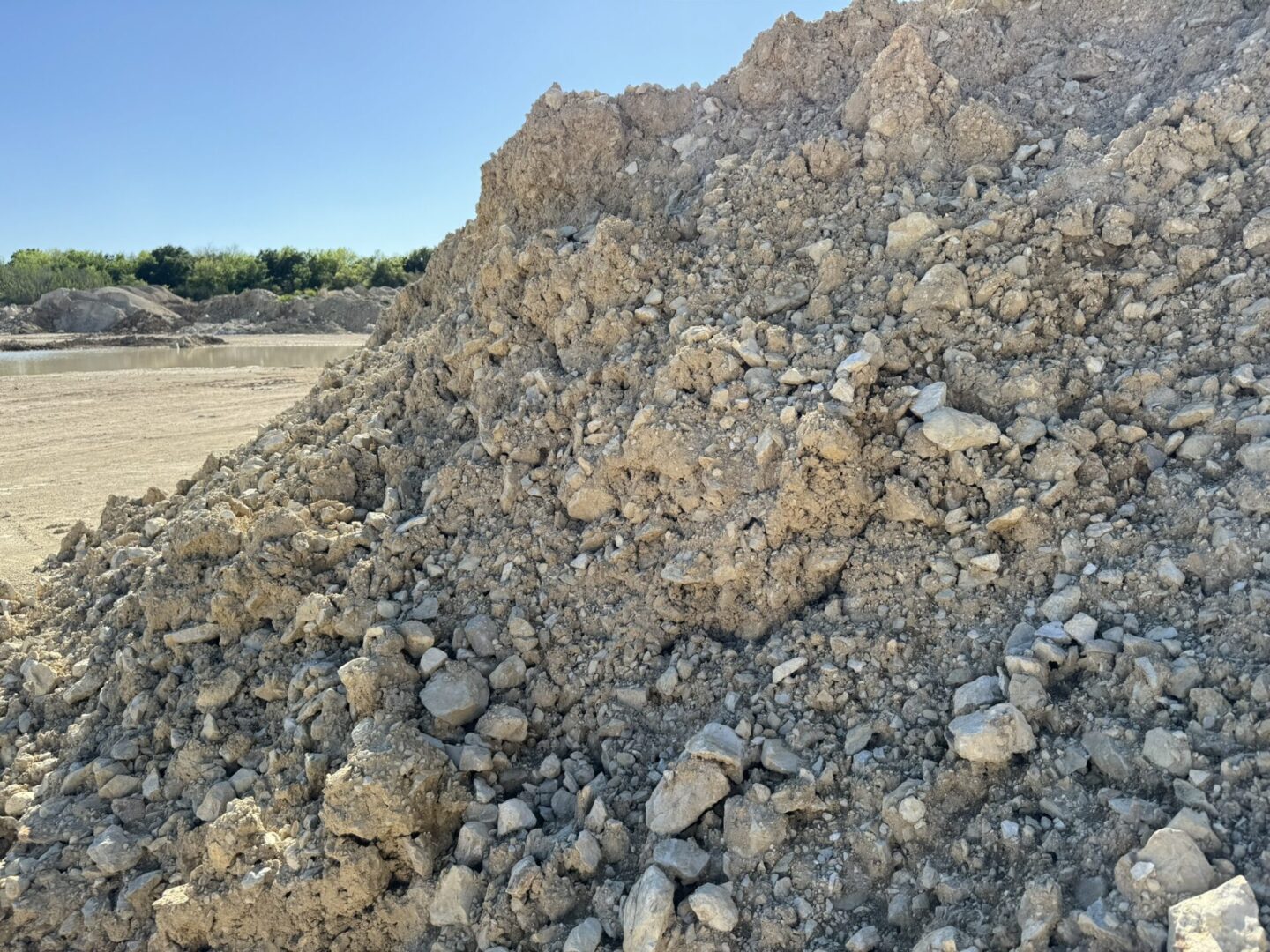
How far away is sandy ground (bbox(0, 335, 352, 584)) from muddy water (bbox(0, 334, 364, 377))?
2.47 m

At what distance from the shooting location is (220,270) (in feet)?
147

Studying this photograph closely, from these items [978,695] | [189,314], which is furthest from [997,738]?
[189,314]

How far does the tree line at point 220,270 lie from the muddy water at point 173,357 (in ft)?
50.7

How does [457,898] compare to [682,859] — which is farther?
[457,898]

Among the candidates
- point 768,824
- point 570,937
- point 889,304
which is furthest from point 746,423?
point 570,937

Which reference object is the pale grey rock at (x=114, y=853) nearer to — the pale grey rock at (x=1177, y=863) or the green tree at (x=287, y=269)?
the pale grey rock at (x=1177, y=863)

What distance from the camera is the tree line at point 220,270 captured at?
44.2 meters

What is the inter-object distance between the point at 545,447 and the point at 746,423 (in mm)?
1048

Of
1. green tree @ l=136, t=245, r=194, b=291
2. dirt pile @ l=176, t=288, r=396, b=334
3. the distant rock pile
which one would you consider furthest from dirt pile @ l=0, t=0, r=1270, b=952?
green tree @ l=136, t=245, r=194, b=291

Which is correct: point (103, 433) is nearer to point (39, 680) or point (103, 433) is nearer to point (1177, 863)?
point (39, 680)

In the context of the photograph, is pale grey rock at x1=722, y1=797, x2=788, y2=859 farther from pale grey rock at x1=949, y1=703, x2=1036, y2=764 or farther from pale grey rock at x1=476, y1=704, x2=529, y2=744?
pale grey rock at x1=476, y1=704, x2=529, y2=744

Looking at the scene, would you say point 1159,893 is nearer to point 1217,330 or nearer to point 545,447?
point 1217,330

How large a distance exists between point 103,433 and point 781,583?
42.0 feet

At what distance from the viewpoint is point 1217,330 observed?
10.6 feet
